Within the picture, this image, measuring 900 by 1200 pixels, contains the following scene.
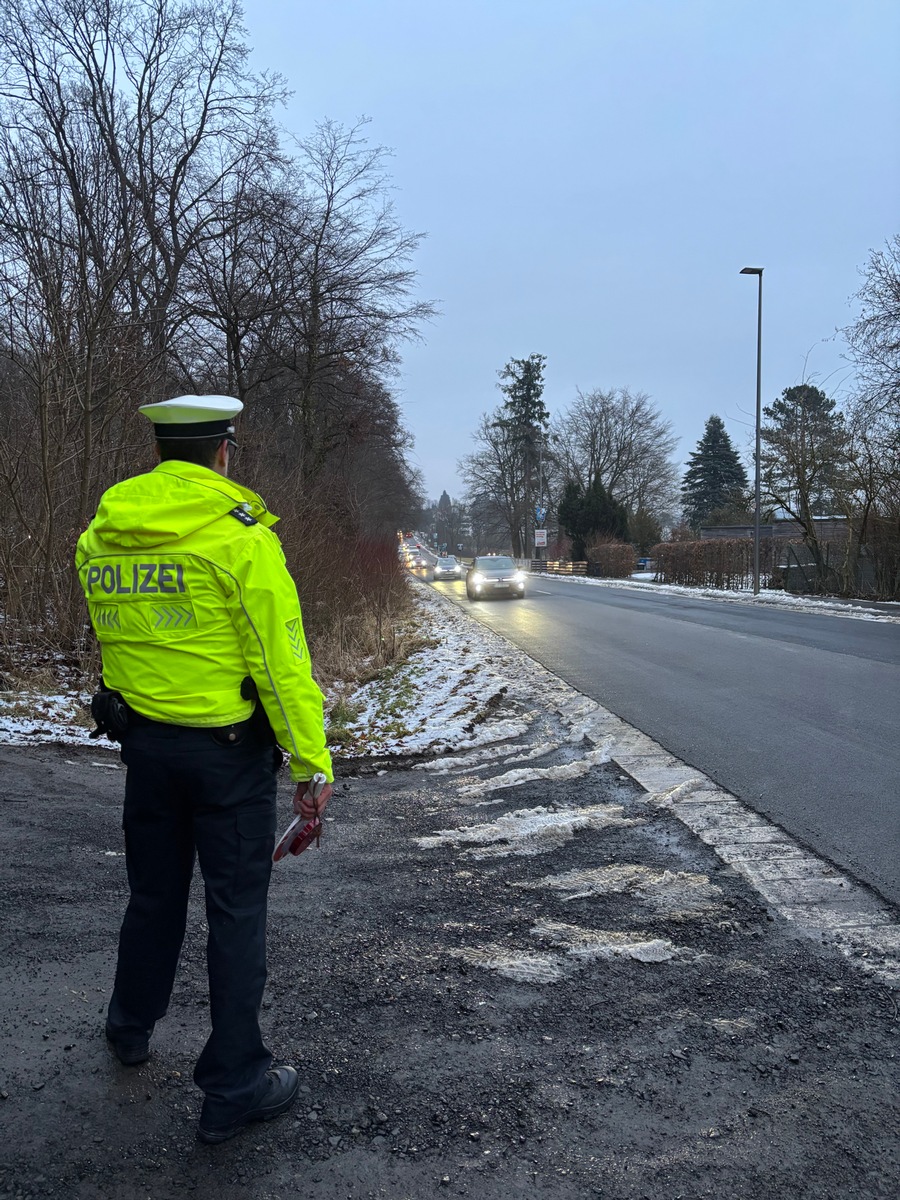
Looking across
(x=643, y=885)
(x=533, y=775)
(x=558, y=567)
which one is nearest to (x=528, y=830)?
(x=643, y=885)

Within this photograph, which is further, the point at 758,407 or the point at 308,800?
the point at 758,407

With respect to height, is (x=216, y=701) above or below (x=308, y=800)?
above

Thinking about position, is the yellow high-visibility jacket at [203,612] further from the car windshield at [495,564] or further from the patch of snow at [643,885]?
the car windshield at [495,564]

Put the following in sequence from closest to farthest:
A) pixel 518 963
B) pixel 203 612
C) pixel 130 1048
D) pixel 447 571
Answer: pixel 203 612 < pixel 130 1048 < pixel 518 963 < pixel 447 571

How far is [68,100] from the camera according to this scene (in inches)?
672

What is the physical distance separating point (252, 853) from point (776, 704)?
7316 mm

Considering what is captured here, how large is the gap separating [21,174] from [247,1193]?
12.0 metres

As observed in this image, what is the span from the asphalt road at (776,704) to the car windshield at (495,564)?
39.5 ft

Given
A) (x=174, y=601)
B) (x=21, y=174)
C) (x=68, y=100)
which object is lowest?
(x=174, y=601)

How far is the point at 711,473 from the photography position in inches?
3142

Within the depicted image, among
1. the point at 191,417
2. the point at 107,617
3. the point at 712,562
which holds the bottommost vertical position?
the point at 107,617

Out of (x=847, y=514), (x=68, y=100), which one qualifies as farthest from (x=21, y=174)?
(x=847, y=514)

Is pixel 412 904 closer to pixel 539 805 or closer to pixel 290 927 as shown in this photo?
pixel 290 927

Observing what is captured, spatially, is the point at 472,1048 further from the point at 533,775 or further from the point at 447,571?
the point at 447,571
